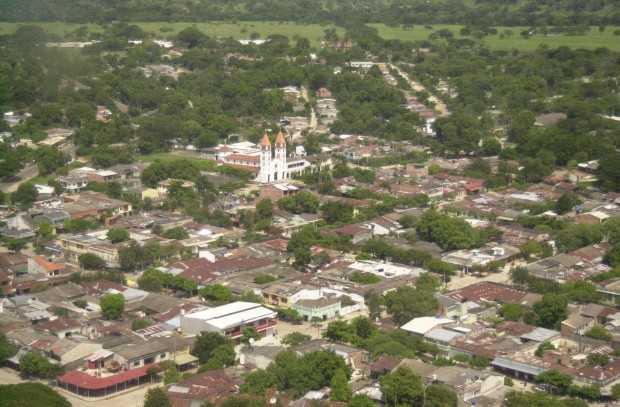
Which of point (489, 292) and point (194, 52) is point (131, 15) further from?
point (489, 292)

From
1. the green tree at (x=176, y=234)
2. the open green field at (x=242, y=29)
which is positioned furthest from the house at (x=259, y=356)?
the open green field at (x=242, y=29)

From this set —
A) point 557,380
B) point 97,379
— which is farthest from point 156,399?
point 557,380

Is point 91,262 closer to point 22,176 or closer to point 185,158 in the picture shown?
point 22,176

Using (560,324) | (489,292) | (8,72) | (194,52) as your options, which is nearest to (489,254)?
(489,292)

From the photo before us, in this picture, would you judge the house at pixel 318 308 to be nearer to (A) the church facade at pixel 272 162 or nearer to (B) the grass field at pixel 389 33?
(A) the church facade at pixel 272 162

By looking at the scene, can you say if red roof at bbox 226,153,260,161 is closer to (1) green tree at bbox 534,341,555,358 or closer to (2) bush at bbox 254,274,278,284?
(2) bush at bbox 254,274,278,284
